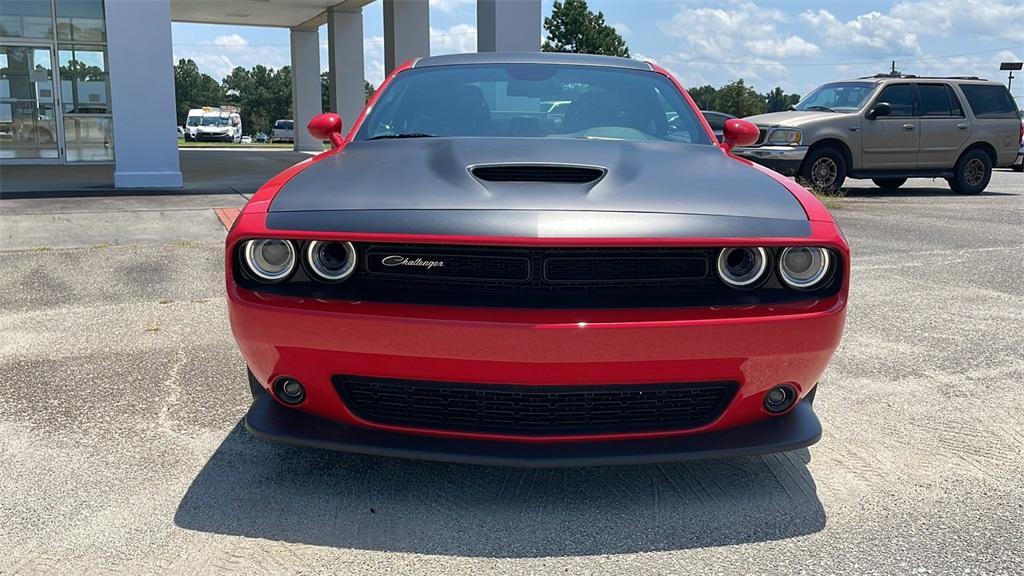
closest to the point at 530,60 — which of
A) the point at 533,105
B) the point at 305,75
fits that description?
the point at 533,105

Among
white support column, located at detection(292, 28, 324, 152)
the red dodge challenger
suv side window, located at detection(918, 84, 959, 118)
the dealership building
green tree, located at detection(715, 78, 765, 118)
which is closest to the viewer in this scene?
the red dodge challenger

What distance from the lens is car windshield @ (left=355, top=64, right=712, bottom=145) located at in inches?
141

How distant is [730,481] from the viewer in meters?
2.80

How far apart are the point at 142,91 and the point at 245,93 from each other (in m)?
111

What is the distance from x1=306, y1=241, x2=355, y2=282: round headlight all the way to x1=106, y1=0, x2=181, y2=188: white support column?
906 centimetres

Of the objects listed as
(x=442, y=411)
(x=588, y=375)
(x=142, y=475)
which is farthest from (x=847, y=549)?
(x=142, y=475)

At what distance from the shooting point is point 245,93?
376ft

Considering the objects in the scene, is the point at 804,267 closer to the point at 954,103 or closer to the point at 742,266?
the point at 742,266

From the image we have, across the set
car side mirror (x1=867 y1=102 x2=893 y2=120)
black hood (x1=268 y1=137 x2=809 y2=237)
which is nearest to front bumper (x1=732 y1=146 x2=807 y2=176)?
car side mirror (x1=867 y1=102 x2=893 y2=120)

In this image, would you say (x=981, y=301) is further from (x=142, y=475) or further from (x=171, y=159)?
(x=171, y=159)

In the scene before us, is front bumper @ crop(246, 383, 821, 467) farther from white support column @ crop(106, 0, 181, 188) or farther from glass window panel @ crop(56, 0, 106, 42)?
glass window panel @ crop(56, 0, 106, 42)

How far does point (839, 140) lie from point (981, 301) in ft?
22.1

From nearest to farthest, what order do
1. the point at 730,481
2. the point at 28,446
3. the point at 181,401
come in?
the point at 730,481 < the point at 28,446 < the point at 181,401

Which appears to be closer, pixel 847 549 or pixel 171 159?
pixel 847 549
